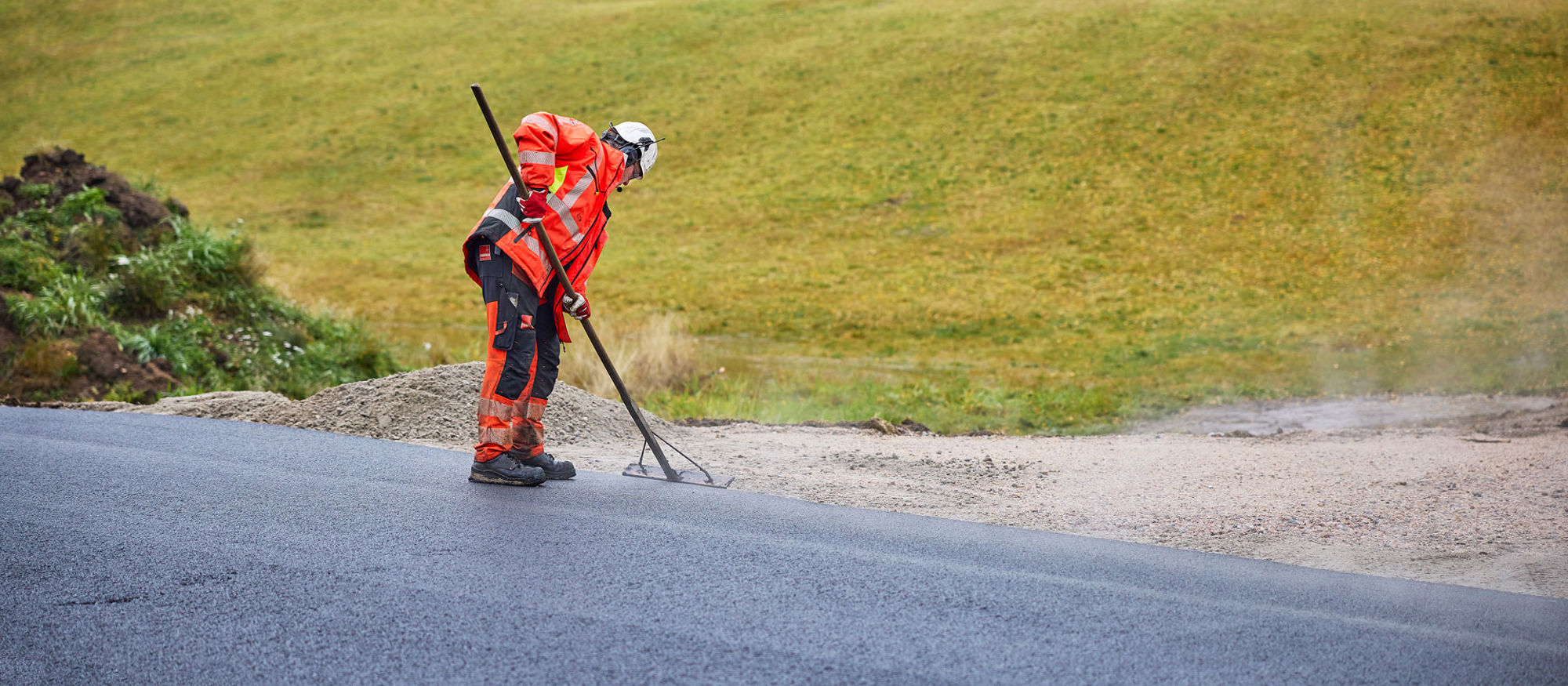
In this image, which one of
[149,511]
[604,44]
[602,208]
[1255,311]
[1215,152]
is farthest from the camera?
[604,44]

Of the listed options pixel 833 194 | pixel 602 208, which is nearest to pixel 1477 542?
pixel 602 208

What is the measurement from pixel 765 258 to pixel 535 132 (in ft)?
73.0

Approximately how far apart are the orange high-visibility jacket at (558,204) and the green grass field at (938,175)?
202 inches

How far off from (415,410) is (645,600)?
451cm

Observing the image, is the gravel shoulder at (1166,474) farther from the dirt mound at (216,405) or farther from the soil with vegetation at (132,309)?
the soil with vegetation at (132,309)

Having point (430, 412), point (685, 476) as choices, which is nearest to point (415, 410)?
point (430, 412)

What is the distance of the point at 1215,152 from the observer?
31.1 meters

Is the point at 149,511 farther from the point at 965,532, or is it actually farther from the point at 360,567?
the point at 965,532

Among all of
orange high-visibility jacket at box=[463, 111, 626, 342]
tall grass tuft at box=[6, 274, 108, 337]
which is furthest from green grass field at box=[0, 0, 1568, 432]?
orange high-visibility jacket at box=[463, 111, 626, 342]

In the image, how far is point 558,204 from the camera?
558 cm

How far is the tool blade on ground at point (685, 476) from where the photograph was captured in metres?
6.03

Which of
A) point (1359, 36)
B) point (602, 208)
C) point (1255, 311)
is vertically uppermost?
point (1359, 36)

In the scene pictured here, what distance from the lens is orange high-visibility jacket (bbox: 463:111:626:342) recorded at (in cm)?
533

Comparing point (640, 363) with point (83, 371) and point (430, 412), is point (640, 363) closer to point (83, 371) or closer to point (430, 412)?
point (430, 412)
